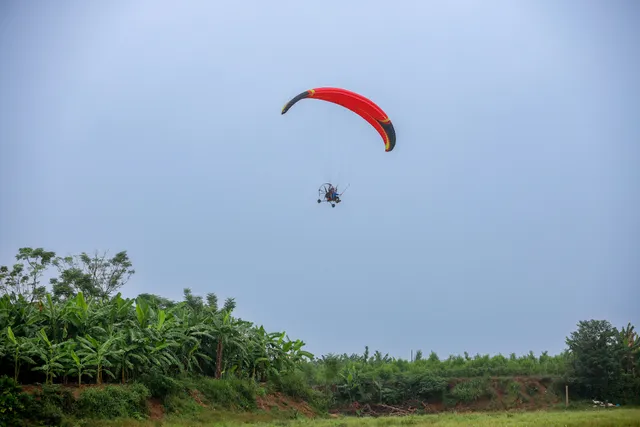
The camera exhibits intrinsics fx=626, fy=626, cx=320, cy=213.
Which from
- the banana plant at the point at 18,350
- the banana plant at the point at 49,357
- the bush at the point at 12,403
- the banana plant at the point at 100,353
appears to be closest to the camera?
the bush at the point at 12,403

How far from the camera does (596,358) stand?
2798 cm

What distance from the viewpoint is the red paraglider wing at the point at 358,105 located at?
86.0ft

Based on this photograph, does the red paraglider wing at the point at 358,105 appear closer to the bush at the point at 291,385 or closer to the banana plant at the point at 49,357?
the bush at the point at 291,385

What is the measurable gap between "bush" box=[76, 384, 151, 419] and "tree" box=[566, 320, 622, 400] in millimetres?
20421

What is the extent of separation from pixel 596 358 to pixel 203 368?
58.4 feet

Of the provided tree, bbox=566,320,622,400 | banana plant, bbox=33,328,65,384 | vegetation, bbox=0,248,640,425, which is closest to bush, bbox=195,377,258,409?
vegetation, bbox=0,248,640,425

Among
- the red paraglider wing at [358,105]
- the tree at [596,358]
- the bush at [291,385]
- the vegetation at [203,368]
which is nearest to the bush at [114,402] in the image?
the vegetation at [203,368]

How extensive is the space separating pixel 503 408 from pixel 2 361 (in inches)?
802

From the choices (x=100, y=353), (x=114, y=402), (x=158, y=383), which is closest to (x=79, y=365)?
(x=100, y=353)

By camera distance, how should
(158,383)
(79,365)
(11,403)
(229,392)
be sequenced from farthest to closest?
1. (229,392)
2. (158,383)
3. (79,365)
4. (11,403)

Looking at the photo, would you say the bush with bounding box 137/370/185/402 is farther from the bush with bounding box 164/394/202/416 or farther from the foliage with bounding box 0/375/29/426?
the foliage with bounding box 0/375/29/426

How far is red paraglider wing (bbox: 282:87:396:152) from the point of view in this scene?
26203 mm

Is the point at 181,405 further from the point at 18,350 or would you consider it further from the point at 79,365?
the point at 18,350

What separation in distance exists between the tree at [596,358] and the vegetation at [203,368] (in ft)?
0.15
